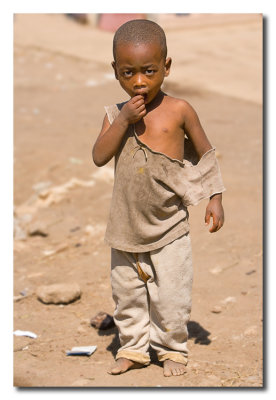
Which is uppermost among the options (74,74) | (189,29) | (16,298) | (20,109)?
(189,29)

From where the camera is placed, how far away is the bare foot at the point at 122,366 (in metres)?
3.68

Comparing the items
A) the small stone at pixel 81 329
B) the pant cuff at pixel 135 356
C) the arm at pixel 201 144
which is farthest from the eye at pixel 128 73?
the small stone at pixel 81 329

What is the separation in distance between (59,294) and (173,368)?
1.25 m

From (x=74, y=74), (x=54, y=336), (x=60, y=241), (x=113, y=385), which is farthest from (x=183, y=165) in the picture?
(x=74, y=74)

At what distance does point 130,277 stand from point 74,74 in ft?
27.3

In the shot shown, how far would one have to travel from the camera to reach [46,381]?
3629mm

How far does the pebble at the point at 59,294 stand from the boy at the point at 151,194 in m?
0.94

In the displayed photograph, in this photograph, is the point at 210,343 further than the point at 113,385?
Yes

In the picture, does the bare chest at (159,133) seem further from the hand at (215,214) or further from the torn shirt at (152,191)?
the hand at (215,214)

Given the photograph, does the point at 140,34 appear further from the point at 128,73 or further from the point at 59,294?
the point at 59,294

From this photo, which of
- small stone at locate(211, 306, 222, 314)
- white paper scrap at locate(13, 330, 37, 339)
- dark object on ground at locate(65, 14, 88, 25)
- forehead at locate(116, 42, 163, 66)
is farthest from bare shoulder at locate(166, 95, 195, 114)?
dark object on ground at locate(65, 14, 88, 25)

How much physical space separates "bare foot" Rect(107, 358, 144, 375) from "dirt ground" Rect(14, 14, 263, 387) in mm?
37

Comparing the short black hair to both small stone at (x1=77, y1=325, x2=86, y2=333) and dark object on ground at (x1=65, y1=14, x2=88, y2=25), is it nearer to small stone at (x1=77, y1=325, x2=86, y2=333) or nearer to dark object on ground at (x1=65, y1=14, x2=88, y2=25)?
small stone at (x1=77, y1=325, x2=86, y2=333)

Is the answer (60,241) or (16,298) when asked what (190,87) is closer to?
(60,241)
